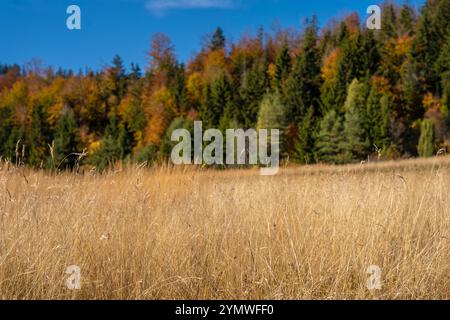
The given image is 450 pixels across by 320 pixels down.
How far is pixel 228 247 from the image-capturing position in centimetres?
320

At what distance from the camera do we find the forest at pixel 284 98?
34.7 meters

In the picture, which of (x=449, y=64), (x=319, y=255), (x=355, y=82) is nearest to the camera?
(x=319, y=255)

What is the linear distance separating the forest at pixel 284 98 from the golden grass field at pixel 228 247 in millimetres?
22243

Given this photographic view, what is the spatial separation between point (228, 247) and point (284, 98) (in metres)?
40.6

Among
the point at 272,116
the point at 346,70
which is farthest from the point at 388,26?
the point at 272,116

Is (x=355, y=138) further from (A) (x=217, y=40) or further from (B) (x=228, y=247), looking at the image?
(A) (x=217, y=40)

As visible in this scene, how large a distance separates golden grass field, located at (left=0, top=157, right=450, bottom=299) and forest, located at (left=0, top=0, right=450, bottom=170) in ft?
73.0

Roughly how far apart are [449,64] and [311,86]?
45.1 feet

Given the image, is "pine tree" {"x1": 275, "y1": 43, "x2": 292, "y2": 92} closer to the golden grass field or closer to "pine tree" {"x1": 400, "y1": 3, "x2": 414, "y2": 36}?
"pine tree" {"x1": 400, "y1": 3, "x2": 414, "y2": 36}
